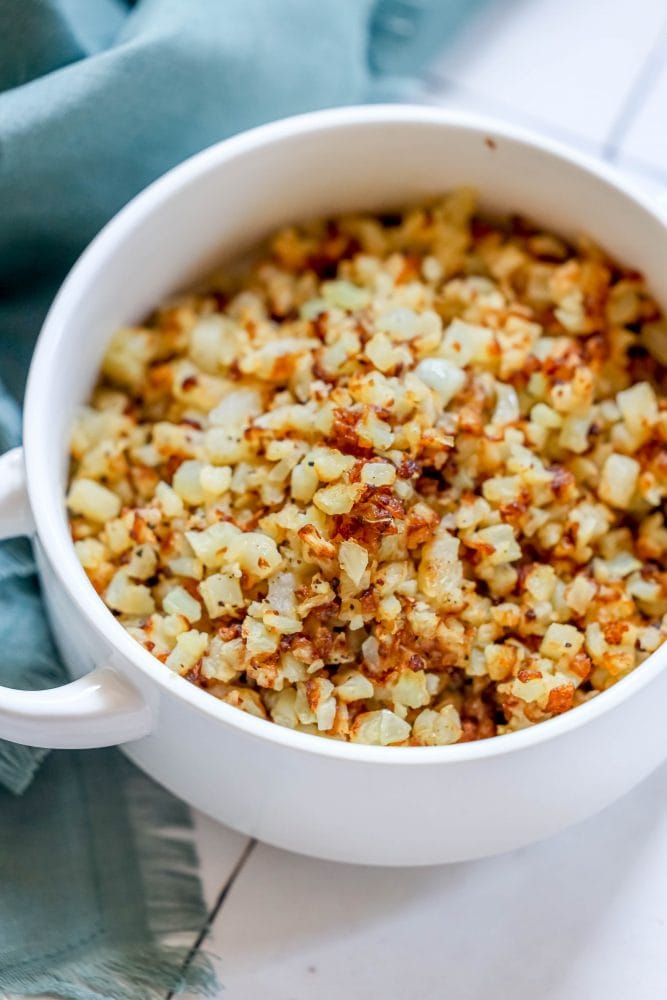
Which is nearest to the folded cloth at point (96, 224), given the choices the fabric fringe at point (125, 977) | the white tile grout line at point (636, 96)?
the fabric fringe at point (125, 977)

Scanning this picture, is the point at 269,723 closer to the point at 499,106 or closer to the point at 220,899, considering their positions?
the point at 220,899

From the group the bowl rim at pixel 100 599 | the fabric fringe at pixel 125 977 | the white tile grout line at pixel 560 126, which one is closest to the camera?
the bowl rim at pixel 100 599

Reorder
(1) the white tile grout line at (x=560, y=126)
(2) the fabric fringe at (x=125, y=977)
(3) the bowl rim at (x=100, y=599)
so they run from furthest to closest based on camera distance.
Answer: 1. (1) the white tile grout line at (x=560, y=126)
2. (2) the fabric fringe at (x=125, y=977)
3. (3) the bowl rim at (x=100, y=599)

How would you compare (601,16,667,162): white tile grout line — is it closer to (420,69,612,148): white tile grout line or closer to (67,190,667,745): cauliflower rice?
(420,69,612,148): white tile grout line

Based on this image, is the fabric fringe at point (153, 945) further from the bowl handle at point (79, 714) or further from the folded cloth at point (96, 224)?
the bowl handle at point (79, 714)

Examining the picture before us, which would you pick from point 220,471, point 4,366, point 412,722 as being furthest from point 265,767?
point 4,366

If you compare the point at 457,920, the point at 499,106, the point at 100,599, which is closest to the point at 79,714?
the point at 100,599

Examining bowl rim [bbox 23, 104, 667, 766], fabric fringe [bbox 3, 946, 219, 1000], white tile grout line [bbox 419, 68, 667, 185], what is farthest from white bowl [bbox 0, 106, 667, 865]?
white tile grout line [bbox 419, 68, 667, 185]
